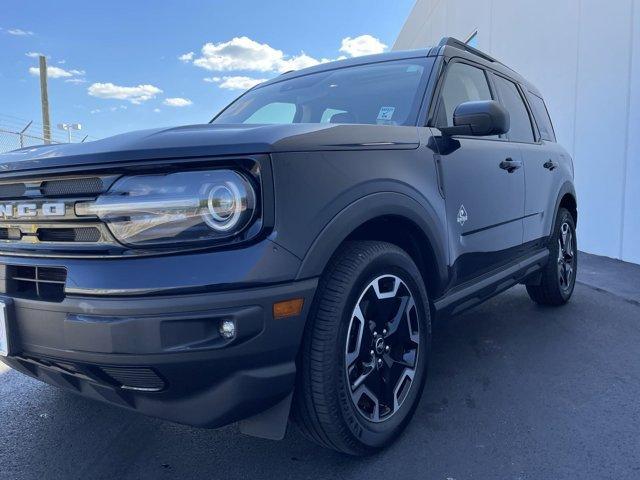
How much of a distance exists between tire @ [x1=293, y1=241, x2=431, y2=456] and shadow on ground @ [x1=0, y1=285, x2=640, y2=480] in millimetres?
186

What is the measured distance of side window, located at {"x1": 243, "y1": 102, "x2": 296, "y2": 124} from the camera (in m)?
3.14

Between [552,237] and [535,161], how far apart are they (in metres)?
0.72

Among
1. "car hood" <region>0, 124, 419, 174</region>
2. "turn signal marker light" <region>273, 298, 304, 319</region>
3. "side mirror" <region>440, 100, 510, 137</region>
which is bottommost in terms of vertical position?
"turn signal marker light" <region>273, 298, 304, 319</region>

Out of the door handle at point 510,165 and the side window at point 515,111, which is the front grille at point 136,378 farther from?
the side window at point 515,111

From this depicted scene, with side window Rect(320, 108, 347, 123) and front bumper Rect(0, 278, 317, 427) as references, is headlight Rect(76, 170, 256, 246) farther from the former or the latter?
side window Rect(320, 108, 347, 123)

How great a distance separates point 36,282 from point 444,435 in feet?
5.78

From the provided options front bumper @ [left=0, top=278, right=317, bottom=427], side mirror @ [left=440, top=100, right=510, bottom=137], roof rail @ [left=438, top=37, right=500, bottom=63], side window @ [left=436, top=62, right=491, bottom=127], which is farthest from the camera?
roof rail @ [left=438, top=37, right=500, bottom=63]

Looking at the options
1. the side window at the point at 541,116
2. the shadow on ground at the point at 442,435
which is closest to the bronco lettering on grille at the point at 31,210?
the shadow on ground at the point at 442,435

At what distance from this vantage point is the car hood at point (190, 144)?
1627 mm

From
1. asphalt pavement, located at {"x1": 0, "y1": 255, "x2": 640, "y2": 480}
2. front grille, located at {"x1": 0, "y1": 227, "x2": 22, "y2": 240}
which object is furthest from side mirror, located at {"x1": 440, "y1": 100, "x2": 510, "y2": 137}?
front grille, located at {"x1": 0, "y1": 227, "x2": 22, "y2": 240}

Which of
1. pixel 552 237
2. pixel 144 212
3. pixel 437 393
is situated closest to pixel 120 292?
pixel 144 212

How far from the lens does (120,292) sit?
1550mm

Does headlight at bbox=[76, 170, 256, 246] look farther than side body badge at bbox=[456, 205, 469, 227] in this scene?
No

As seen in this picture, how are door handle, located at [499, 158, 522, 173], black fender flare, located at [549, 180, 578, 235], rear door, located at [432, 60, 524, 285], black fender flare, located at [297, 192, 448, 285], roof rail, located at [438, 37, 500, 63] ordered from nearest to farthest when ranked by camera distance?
black fender flare, located at [297, 192, 448, 285]
rear door, located at [432, 60, 524, 285]
roof rail, located at [438, 37, 500, 63]
door handle, located at [499, 158, 522, 173]
black fender flare, located at [549, 180, 578, 235]
